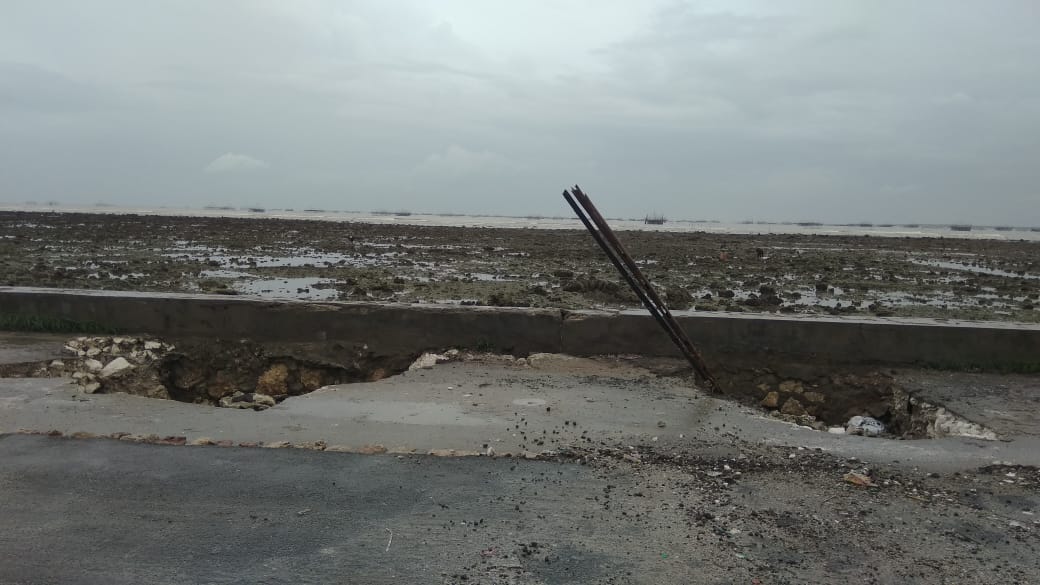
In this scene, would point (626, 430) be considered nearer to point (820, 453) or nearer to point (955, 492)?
point (820, 453)

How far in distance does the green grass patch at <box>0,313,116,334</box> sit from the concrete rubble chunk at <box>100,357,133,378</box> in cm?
107

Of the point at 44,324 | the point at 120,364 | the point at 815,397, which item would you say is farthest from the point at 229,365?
the point at 815,397

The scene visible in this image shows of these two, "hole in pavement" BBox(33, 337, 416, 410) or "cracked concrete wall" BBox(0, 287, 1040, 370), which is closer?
"cracked concrete wall" BBox(0, 287, 1040, 370)

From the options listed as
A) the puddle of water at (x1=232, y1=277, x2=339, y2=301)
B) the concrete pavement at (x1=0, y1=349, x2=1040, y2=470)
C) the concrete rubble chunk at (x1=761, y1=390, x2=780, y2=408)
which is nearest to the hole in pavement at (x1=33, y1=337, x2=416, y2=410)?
the concrete pavement at (x1=0, y1=349, x2=1040, y2=470)

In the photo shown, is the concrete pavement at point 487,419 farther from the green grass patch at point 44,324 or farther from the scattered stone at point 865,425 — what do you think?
the green grass patch at point 44,324

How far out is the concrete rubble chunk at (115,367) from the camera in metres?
7.38

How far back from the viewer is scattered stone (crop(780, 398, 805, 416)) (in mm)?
7183

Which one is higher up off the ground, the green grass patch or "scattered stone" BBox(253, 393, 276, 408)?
the green grass patch

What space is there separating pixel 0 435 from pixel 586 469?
4.31m

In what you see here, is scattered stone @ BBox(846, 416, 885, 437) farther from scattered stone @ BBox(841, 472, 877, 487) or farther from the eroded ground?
the eroded ground

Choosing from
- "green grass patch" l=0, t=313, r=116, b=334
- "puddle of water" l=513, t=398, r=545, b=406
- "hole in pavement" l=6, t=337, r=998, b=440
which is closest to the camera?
"puddle of water" l=513, t=398, r=545, b=406

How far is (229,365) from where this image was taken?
819cm

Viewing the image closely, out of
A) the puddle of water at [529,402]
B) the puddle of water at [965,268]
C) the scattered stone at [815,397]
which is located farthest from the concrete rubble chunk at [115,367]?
the puddle of water at [965,268]

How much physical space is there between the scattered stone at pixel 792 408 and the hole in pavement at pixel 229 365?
427 cm
